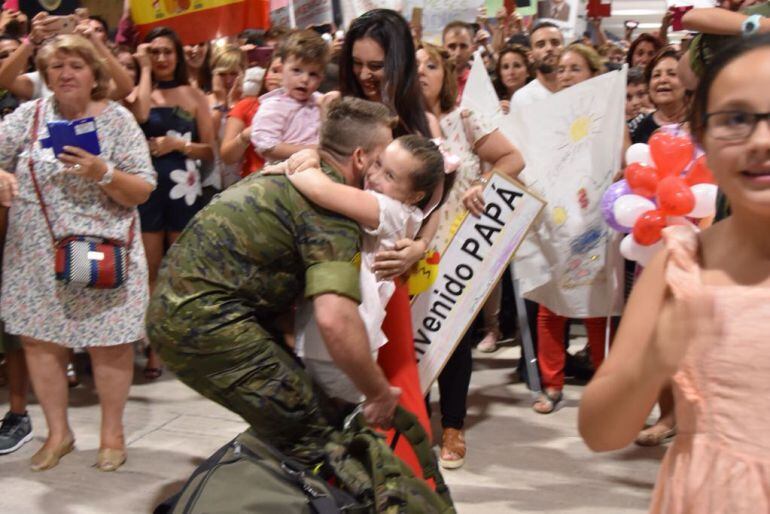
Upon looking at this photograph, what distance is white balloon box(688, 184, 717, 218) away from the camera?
3062mm

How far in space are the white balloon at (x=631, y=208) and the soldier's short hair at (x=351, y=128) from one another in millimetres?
1253

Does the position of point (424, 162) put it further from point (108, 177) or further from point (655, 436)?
point (655, 436)

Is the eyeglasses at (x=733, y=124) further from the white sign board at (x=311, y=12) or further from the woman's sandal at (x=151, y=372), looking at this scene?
the white sign board at (x=311, y=12)

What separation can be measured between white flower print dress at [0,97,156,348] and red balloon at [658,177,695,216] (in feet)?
6.13

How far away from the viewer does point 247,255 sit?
7.20ft

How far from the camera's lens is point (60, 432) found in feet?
11.4

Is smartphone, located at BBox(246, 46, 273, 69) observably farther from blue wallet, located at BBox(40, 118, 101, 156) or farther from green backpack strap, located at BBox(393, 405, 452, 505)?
green backpack strap, located at BBox(393, 405, 452, 505)

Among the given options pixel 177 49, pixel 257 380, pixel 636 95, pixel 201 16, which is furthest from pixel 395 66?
pixel 201 16

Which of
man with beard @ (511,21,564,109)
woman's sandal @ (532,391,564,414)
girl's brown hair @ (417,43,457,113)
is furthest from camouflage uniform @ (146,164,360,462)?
man with beard @ (511,21,564,109)

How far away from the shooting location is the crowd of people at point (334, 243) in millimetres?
1066

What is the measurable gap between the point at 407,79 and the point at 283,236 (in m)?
0.88

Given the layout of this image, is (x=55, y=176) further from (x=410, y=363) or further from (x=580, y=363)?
(x=580, y=363)

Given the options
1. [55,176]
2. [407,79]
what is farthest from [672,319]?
[55,176]

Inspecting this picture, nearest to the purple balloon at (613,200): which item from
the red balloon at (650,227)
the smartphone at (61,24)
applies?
the red balloon at (650,227)
